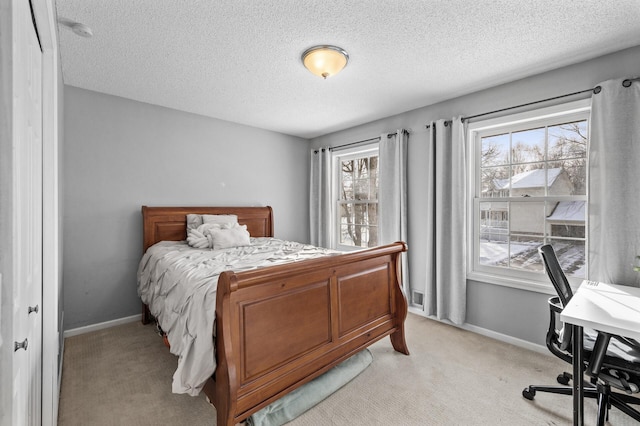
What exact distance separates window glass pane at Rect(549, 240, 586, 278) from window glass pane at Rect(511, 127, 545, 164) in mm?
784

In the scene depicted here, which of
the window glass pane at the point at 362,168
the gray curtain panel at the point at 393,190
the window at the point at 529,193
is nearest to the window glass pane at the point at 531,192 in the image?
the window at the point at 529,193

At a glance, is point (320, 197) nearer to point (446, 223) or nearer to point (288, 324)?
point (446, 223)

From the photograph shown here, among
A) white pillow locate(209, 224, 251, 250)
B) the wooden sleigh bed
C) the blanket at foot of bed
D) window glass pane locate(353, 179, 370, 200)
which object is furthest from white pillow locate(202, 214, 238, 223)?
the blanket at foot of bed

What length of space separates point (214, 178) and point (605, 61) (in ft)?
13.0

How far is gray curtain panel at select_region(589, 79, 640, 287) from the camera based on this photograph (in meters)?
2.08

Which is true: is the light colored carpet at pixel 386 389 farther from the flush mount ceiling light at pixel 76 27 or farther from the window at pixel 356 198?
the flush mount ceiling light at pixel 76 27

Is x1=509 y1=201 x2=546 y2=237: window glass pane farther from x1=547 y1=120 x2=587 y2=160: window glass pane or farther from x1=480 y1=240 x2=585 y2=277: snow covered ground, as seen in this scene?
x1=547 y1=120 x2=587 y2=160: window glass pane

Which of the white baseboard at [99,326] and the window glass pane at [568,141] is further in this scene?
the white baseboard at [99,326]

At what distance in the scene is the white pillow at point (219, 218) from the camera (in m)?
3.43

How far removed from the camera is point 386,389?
2.02 meters

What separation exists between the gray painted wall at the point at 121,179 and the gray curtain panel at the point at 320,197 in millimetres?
1211

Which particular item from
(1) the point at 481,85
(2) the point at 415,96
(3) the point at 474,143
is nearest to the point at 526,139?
(3) the point at 474,143

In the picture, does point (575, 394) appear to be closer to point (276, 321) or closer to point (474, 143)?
point (276, 321)

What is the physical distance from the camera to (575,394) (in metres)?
1.51
